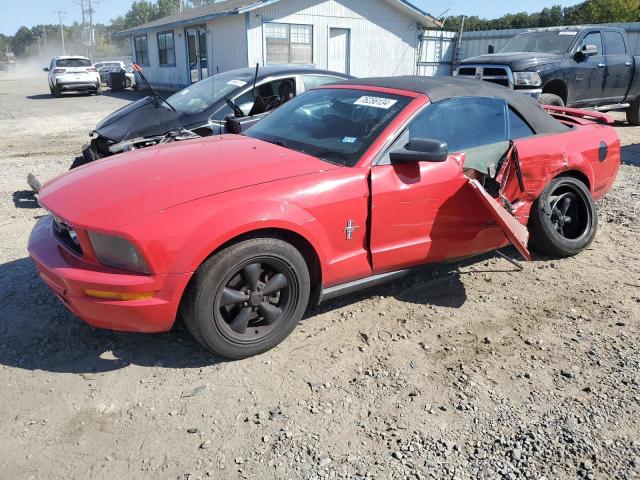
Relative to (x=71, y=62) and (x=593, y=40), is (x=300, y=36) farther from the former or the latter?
(x=593, y=40)

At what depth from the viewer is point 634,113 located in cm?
1205

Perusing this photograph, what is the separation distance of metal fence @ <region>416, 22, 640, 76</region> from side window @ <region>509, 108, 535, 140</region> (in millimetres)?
18222

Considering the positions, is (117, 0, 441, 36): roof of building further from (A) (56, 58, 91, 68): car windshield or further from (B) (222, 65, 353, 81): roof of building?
(B) (222, 65, 353, 81): roof of building

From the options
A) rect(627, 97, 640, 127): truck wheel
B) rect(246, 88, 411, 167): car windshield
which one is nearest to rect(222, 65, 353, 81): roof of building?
rect(246, 88, 411, 167): car windshield

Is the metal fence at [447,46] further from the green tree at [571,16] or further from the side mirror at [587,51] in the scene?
the side mirror at [587,51]

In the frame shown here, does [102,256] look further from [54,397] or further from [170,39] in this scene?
[170,39]

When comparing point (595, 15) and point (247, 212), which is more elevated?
point (595, 15)

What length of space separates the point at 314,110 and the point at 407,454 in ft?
8.52

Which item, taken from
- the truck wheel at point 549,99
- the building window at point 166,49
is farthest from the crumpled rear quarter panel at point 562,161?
the building window at point 166,49

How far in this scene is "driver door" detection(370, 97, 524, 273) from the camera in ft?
11.2

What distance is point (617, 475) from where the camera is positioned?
7.77 feet

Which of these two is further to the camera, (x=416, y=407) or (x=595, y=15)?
(x=595, y=15)

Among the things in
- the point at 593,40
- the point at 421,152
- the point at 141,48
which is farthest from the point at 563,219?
the point at 141,48

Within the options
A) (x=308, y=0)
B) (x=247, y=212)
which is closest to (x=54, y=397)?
(x=247, y=212)
